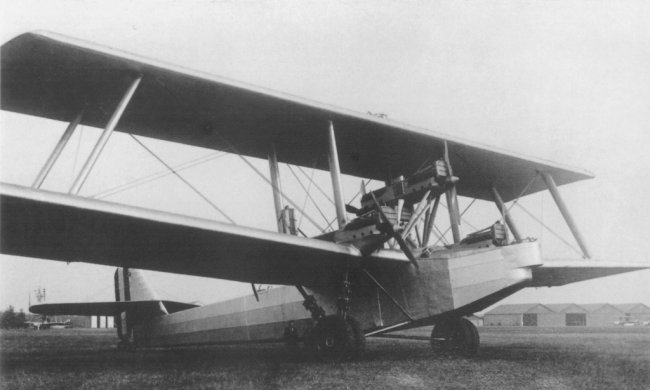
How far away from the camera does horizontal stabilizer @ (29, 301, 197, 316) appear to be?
40.3ft

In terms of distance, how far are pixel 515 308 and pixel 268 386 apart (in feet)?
269

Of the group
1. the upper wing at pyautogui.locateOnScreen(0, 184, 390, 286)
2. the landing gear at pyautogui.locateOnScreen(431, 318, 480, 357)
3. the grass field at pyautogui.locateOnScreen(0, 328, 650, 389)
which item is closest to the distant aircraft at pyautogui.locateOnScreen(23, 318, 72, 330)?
the grass field at pyautogui.locateOnScreen(0, 328, 650, 389)

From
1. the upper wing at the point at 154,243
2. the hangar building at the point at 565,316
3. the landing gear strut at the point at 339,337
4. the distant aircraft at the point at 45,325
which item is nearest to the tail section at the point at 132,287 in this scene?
the upper wing at the point at 154,243

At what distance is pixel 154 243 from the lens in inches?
300

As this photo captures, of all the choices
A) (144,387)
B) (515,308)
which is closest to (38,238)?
(144,387)

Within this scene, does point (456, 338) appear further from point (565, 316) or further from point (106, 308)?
point (565, 316)

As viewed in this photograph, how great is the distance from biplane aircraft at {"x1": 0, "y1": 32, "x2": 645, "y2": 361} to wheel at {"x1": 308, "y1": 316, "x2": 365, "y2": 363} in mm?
17

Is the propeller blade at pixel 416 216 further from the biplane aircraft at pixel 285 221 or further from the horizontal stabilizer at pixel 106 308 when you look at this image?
the horizontal stabilizer at pixel 106 308

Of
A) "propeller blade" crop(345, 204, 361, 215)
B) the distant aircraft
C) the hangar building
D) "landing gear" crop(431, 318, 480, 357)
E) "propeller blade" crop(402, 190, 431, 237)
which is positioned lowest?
the hangar building

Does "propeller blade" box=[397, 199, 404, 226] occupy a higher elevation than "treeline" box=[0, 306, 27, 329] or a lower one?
higher

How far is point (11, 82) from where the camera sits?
26.2 feet

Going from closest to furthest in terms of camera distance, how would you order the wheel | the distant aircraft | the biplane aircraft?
the biplane aircraft → the wheel → the distant aircraft

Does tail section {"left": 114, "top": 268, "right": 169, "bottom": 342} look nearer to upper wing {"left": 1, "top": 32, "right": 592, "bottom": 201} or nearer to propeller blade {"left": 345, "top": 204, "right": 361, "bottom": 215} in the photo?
upper wing {"left": 1, "top": 32, "right": 592, "bottom": 201}

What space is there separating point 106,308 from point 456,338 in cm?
869
